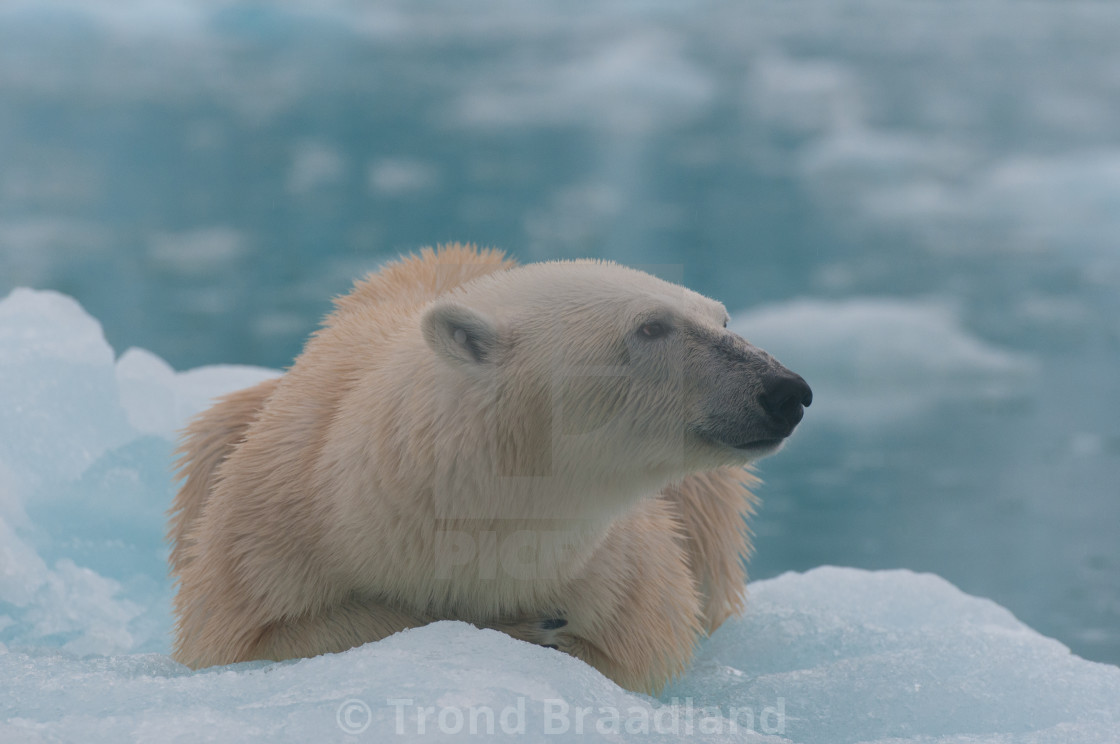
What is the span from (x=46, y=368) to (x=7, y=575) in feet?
3.51

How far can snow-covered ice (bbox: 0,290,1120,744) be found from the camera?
6.89ft

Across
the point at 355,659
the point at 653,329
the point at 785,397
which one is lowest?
the point at 355,659

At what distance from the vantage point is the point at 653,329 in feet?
7.80

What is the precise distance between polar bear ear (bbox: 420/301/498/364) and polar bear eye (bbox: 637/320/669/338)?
0.32 m

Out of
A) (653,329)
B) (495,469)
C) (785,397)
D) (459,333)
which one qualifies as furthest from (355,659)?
(785,397)

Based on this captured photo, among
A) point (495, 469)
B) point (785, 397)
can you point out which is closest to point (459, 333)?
point (495, 469)

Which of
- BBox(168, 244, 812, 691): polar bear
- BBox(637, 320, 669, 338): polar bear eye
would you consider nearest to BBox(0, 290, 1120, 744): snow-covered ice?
BBox(168, 244, 812, 691): polar bear

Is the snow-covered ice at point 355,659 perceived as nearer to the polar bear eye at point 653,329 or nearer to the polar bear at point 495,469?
the polar bear at point 495,469

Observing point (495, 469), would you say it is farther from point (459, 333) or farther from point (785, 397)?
point (785, 397)

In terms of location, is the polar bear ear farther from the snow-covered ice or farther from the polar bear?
the snow-covered ice

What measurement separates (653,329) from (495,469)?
464 millimetres

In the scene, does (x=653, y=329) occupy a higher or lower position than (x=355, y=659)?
higher

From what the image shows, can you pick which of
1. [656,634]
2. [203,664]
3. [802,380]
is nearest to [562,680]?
[656,634]

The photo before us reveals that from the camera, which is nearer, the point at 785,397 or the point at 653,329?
the point at 785,397
